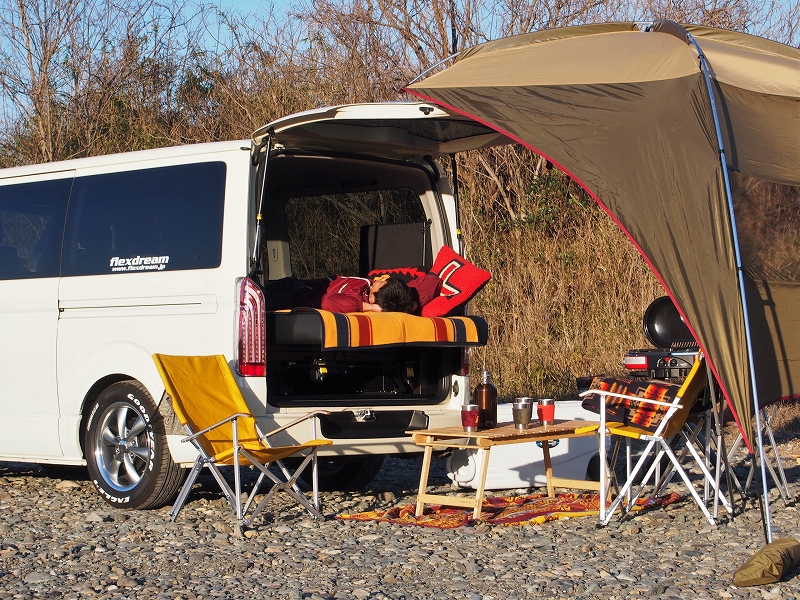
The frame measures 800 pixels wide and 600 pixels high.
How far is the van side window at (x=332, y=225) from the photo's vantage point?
7137 mm

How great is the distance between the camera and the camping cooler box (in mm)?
6652

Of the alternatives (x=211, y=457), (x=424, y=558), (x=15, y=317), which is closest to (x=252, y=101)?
(x=15, y=317)

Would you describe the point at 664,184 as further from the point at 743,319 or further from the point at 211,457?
the point at 211,457

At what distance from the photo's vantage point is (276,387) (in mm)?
6129

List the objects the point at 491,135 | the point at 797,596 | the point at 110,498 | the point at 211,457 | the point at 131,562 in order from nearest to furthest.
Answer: the point at 797,596 → the point at 131,562 → the point at 211,457 → the point at 110,498 → the point at 491,135

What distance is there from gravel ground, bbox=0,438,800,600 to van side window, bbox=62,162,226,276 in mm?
1370

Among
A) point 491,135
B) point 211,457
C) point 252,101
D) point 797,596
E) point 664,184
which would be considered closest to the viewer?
point 797,596

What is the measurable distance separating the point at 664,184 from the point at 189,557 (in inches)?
108

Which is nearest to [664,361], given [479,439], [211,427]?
[479,439]

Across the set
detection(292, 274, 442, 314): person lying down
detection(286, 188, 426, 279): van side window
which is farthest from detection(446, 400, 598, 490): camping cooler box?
detection(286, 188, 426, 279): van side window

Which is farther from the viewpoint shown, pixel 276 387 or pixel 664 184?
pixel 276 387

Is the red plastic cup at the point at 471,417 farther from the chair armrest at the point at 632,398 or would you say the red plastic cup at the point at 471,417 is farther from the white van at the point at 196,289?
the chair armrest at the point at 632,398

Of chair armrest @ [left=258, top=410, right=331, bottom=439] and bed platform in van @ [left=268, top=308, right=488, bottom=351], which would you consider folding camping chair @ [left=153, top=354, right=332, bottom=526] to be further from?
bed platform in van @ [left=268, top=308, right=488, bottom=351]

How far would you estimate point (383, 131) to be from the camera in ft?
21.6
